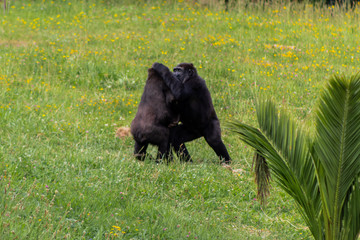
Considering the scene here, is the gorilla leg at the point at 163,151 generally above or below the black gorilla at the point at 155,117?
below

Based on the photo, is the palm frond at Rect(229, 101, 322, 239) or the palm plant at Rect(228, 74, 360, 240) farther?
the palm frond at Rect(229, 101, 322, 239)


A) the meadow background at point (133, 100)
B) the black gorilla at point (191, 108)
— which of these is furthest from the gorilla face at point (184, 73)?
the meadow background at point (133, 100)

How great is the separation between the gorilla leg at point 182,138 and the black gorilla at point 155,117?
297 mm

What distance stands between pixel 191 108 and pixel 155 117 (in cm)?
60

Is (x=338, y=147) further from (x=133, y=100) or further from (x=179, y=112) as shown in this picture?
(x=133, y=100)

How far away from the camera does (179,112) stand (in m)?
6.84

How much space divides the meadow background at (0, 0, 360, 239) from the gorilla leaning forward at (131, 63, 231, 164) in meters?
0.34

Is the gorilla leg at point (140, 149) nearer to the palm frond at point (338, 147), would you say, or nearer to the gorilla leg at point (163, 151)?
the gorilla leg at point (163, 151)

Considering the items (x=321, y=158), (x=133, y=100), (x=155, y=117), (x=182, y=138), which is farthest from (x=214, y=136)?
(x=321, y=158)

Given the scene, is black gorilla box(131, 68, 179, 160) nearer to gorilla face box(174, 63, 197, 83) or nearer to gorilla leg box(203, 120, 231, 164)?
gorilla face box(174, 63, 197, 83)

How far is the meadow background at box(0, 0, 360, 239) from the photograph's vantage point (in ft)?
14.7

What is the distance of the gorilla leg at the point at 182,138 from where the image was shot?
6.97m

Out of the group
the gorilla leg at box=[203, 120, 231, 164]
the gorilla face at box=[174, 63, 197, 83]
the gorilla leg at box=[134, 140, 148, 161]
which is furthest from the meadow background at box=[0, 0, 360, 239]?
the gorilla face at box=[174, 63, 197, 83]

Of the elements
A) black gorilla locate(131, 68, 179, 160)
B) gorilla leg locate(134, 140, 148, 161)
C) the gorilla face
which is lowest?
gorilla leg locate(134, 140, 148, 161)
